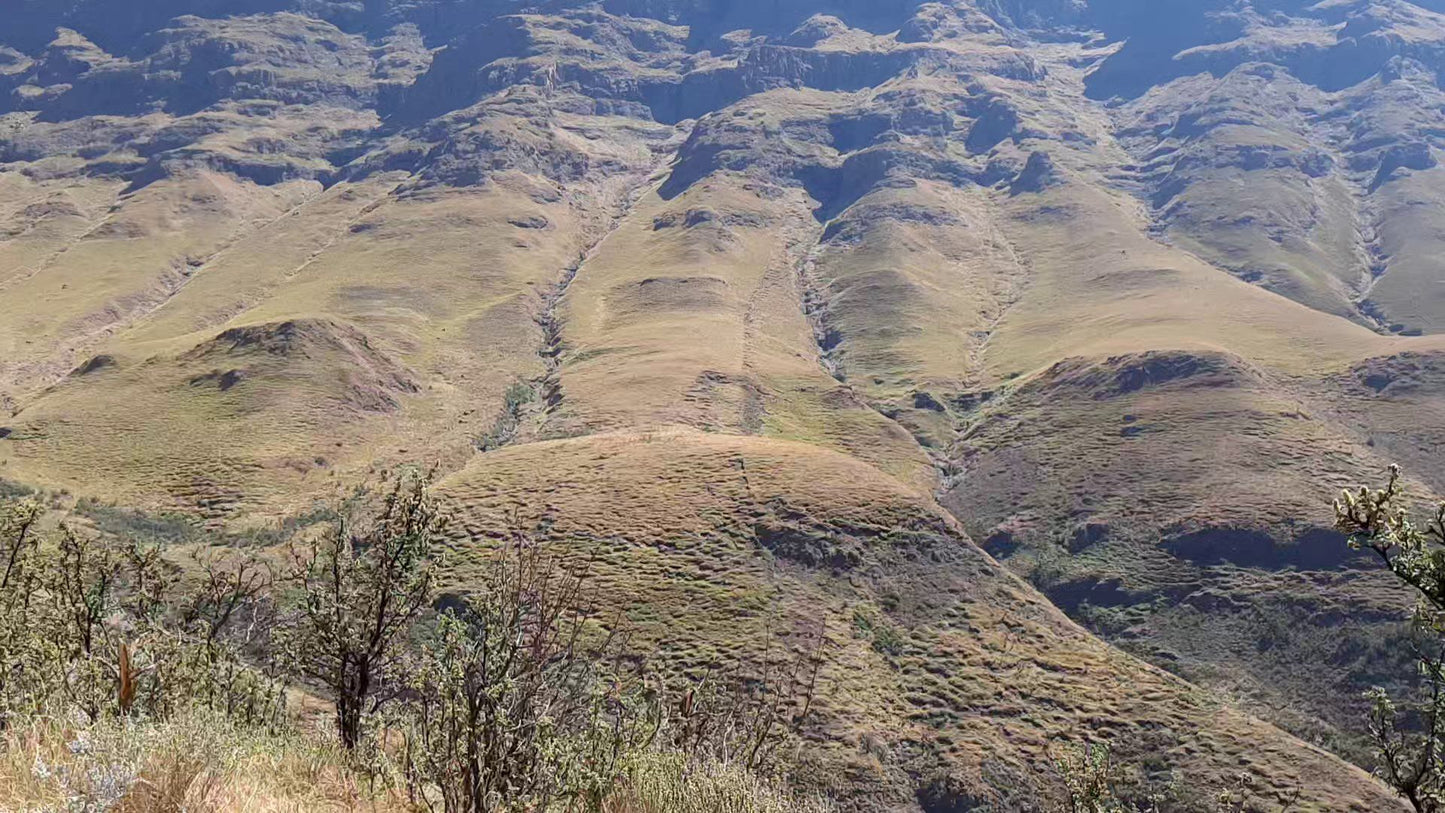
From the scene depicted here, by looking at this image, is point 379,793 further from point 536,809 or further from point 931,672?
point 931,672

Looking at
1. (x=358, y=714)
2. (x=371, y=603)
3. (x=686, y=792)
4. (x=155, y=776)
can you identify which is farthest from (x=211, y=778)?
(x=371, y=603)

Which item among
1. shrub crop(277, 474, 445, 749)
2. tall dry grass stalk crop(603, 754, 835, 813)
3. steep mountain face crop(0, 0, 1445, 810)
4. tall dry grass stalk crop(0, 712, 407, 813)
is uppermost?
tall dry grass stalk crop(0, 712, 407, 813)

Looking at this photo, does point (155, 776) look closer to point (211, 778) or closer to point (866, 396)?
point (211, 778)

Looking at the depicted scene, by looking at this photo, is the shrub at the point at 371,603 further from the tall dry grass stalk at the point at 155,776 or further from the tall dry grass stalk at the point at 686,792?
the tall dry grass stalk at the point at 686,792

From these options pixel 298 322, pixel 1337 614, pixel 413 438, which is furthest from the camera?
pixel 298 322

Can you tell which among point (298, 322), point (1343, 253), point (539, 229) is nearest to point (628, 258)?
point (539, 229)

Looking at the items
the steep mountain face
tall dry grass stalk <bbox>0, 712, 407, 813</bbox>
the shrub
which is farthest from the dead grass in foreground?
the steep mountain face

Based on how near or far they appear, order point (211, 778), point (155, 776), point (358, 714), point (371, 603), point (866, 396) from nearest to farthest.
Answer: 1. point (155, 776)
2. point (211, 778)
3. point (358, 714)
4. point (371, 603)
5. point (866, 396)

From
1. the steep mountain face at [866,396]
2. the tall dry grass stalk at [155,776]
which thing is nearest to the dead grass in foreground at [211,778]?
the tall dry grass stalk at [155,776]

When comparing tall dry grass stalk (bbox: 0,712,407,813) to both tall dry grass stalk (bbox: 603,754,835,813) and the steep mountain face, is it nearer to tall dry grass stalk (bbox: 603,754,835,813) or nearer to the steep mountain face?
tall dry grass stalk (bbox: 603,754,835,813)
